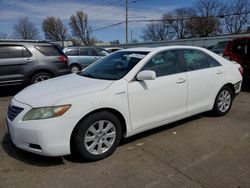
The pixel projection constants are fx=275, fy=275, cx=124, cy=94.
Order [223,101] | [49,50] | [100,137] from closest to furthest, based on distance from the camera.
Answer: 1. [100,137]
2. [223,101]
3. [49,50]

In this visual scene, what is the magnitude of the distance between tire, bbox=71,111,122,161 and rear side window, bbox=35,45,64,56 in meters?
5.25

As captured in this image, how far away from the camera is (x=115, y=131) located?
3.84m

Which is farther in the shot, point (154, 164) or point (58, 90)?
point (58, 90)

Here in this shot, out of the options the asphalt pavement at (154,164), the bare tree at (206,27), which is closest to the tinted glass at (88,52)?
the asphalt pavement at (154,164)

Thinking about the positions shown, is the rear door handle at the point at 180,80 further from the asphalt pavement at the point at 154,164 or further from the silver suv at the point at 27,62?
the silver suv at the point at 27,62

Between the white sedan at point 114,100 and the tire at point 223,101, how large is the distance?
0.06 metres

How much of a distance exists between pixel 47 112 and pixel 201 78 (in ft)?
9.28

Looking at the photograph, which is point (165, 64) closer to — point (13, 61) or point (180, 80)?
point (180, 80)

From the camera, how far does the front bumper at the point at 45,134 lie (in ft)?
10.9

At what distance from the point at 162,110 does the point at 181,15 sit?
65518 mm

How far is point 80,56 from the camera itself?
14.6 meters

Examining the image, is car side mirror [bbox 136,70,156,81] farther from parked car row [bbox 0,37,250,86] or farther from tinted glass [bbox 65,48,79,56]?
tinted glass [bbox 65,48,79,56]

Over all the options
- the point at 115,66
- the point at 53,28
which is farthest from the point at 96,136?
the point at 53,28

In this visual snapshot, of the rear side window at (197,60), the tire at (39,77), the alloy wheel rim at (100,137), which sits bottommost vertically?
the alloy wheel rim at (100,137)
